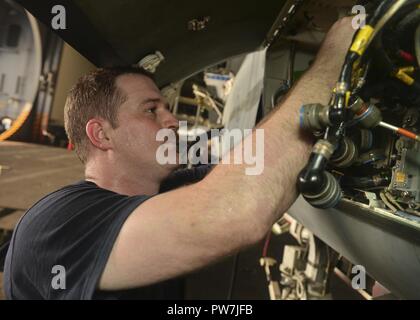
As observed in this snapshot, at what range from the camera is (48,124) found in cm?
A: 172

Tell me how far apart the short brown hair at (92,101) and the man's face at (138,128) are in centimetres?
2

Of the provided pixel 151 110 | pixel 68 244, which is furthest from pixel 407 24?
pixel 68 244

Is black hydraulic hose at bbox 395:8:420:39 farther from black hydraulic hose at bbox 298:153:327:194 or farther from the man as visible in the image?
black hydraulic hose at bbox 298:153:327:194

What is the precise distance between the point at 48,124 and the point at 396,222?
1847 millimetres

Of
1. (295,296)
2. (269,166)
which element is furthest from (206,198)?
(295,296)

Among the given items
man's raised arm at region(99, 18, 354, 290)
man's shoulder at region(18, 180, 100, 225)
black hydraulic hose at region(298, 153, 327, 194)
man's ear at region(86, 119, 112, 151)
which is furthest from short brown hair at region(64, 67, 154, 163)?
black hydraulic hose at region(298, 153, 327, 194)

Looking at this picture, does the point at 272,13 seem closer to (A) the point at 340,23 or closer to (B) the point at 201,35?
(B) the point at 201,35

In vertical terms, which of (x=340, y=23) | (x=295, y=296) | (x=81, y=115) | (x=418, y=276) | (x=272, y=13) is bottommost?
(x=295, y=296)

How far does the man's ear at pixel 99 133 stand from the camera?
0.66 metres

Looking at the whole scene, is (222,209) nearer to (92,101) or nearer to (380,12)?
(380,12)

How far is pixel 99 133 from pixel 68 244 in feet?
0.94

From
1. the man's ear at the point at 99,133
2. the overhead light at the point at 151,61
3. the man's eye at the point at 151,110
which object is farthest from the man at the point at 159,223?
the overhead light at the point at 151,61

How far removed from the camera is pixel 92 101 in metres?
0.68
